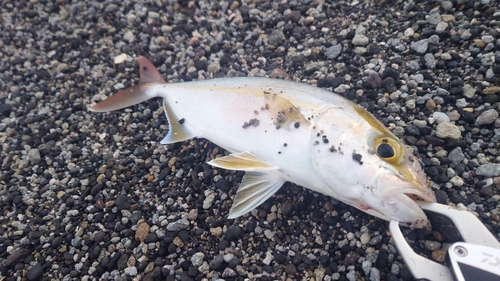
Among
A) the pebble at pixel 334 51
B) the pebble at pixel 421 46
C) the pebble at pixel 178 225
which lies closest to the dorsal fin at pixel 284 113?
the pebble at pixel 178 225

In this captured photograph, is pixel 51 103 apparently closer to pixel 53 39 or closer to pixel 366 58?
pixel 53 39

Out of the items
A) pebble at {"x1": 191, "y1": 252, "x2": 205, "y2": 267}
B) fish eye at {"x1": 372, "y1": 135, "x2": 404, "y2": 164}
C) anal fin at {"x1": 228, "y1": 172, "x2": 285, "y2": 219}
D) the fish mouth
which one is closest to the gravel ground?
pebble at {"x1": 191, "y1": 252, "x2": 205, "y2": 267}

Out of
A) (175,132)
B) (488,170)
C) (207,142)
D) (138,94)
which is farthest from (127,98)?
(488,170)

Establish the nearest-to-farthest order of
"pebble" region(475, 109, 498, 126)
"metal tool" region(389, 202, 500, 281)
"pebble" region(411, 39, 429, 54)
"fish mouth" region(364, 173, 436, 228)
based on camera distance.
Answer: "metal tool" region(389, 202, 500, 281)
"fish mouth" region(364, 173, 436, 228)
"pebble" region(475, 109, 498, 126)
"pebble" region(411, 39, 429, 54)

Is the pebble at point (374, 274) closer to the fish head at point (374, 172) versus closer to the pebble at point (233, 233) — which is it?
the fish head at point (374, 172)

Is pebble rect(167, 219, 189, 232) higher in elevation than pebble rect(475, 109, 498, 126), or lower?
lower

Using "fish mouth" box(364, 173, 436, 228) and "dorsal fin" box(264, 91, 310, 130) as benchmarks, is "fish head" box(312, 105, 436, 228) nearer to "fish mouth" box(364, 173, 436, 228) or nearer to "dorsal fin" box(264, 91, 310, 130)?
"fish mouth" box(364, 173, 436, 228)

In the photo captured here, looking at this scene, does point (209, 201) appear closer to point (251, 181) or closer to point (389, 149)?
point (251, 181)

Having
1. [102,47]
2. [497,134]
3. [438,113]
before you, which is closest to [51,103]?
[102,47]
